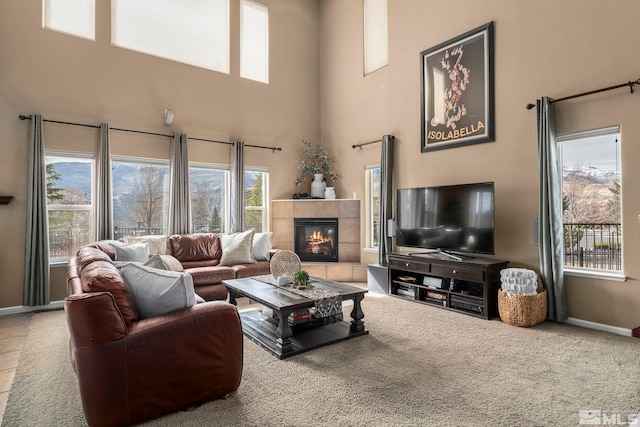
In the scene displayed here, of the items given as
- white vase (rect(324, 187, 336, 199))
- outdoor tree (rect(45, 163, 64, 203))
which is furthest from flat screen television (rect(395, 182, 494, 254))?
outdoor tree (rect(45, 163, 64, 203))

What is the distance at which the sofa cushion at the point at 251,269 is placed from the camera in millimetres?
5097

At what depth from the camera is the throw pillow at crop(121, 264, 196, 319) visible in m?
2.39

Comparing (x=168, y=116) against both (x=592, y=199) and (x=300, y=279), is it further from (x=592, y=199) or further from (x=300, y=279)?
(x=592, y=199)

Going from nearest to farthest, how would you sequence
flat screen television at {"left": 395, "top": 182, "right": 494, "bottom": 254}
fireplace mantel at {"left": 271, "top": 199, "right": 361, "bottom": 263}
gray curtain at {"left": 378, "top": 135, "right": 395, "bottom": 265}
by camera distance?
flat screen television at {"left": 395, "top": 182, "right": 494, "bottom": 254} < gray curtain at {"left": 378, "top": 135, "right": 395, "bottom": 265} < fireplace mantel at {"left": 271, "top": 199, "right": 361, "bottom": 263}

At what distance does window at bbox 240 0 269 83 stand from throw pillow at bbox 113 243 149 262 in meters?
3.53

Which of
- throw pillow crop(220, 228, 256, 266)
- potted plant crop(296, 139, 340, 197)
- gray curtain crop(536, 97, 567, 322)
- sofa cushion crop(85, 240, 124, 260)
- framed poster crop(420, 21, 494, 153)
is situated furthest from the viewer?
potted plant crop(296, 139, 340, 197)

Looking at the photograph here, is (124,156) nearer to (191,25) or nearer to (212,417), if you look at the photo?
(191,25)

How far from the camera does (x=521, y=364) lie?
2.98m

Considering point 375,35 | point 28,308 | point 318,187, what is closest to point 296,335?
point 28,308

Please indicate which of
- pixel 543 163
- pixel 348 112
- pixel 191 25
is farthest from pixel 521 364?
pixel 191 25

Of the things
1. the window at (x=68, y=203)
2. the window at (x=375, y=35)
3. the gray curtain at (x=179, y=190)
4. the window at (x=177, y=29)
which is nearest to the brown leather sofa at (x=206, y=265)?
the gray curtain at (x=179, y=190)

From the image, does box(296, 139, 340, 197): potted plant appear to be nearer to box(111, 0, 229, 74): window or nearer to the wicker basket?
box(111, 0, 229, 74): window

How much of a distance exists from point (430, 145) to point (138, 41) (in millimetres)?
4577

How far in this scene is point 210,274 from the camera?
4.87 m
